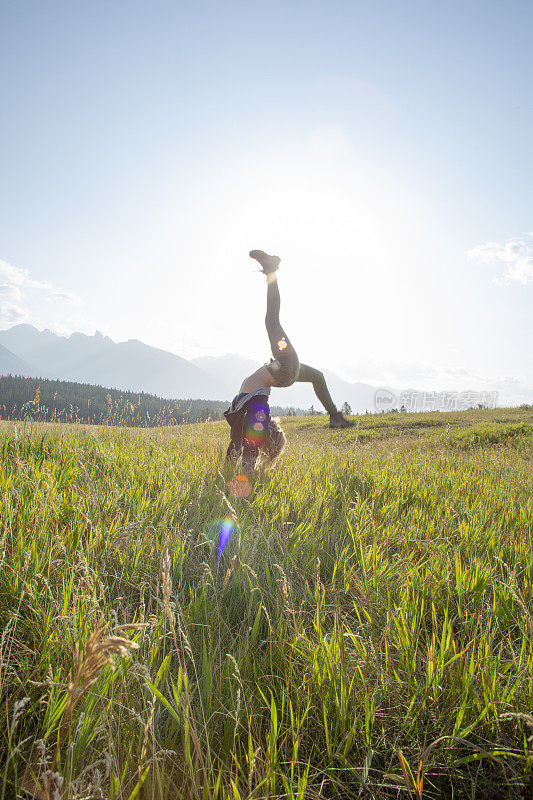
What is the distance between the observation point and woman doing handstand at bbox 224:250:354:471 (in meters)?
4.75

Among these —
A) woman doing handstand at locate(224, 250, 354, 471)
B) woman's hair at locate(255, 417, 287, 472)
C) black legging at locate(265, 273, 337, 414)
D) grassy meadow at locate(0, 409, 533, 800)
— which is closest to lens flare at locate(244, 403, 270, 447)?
woman doing handstand at locate(224, 250, 354, 471)

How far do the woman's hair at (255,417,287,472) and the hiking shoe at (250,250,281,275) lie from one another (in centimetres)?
195

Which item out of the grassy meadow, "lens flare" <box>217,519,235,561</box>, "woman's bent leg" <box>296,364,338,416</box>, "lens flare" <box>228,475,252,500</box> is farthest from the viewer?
"woman's bent leg" <box>296,364,338,416</box>

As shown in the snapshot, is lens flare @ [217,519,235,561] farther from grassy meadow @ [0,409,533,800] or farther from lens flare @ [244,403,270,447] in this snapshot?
lens flare @ [244,403,270,447]

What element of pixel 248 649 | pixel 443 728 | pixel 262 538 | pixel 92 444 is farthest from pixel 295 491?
pixel 92 444

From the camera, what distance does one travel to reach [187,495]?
3473 mm

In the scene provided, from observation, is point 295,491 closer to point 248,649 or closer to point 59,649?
point 248,649

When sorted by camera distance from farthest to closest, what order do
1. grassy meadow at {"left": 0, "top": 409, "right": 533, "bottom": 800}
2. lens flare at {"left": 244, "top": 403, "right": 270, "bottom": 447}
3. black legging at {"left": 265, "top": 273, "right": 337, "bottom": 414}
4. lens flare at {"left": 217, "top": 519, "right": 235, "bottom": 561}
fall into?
black legging at {"left": 265, "top": 273, "right": 337, "bottom": 414} < lens flare at {"left": 244, "top": 403, "right": 270, "bottom": 447} < lens flare at {"left": 217, "top": 519, "right": 235, "bottom": 561} < grassy meadow at {"left": 0, "top": 409, "right": 533, "bottom": 800}

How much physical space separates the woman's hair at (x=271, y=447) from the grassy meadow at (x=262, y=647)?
0.81 m

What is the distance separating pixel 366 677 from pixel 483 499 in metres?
2.84

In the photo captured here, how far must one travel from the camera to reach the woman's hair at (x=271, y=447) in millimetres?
4824

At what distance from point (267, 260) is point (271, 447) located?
2381 mm

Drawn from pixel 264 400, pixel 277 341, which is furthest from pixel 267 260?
pixel 264 400

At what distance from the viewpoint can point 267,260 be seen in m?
4.89
